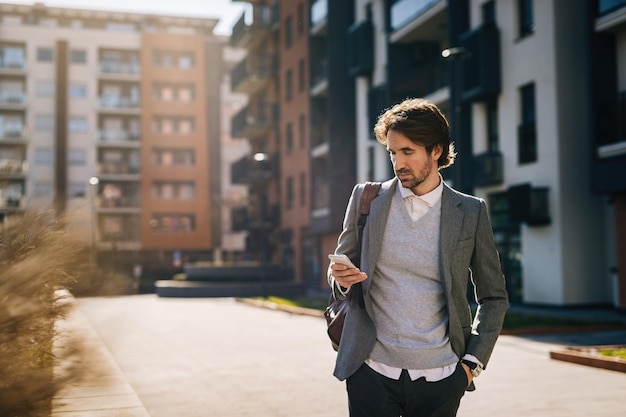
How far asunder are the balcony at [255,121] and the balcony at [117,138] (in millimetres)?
22303

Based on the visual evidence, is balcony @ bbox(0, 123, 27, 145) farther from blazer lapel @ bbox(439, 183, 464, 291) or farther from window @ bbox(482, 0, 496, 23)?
blazer lapel @ bbox(439, 183, 464, 291)

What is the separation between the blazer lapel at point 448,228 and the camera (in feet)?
11.2

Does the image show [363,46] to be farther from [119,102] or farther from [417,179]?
[119,102]

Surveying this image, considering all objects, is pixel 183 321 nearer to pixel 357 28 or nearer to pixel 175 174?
pixel 357 28

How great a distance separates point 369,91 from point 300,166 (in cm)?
1117

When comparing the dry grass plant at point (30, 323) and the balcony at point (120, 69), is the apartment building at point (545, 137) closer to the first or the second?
the dry grass plant at point (30, 323)

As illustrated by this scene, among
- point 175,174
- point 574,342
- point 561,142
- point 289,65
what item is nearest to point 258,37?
point 289,65

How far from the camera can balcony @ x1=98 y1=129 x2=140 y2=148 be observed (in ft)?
254

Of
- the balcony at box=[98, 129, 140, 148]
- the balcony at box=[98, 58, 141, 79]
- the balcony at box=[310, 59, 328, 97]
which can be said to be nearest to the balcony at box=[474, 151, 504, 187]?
the balcony at box=[310, 59, 328, 97]

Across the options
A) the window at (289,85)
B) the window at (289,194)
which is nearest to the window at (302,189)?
the window at (289,194)

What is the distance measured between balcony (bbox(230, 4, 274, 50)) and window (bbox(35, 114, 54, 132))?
92.1ft

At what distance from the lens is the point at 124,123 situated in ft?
258

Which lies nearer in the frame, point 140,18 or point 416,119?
point 416,119

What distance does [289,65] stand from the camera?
48781 mm
